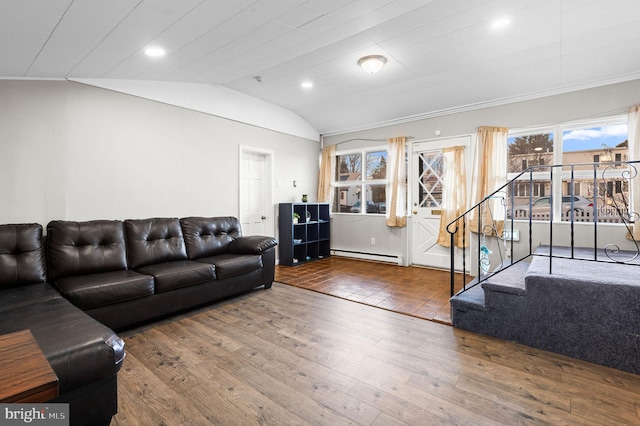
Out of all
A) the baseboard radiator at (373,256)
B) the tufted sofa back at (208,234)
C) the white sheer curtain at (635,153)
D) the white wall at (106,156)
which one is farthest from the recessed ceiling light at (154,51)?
the white sheer curtain at (635,153)

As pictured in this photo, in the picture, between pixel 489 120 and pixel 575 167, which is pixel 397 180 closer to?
pixel 489 120

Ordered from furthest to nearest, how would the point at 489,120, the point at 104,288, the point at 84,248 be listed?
the point at 489,120 → the point at 84,248 → the point at 104,288

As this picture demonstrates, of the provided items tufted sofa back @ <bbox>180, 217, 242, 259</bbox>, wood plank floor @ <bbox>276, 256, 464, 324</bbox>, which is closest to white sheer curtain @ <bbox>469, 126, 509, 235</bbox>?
wood plank floor @ <bbox>276, 256, 464, 324</bbox>

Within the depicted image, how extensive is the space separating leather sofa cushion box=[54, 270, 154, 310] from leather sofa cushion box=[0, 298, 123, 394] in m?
0.51

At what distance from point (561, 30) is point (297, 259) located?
4.75 meters

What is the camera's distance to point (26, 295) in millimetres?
2379

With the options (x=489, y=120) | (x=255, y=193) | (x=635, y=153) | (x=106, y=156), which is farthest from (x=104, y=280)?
(x=635, y=153)

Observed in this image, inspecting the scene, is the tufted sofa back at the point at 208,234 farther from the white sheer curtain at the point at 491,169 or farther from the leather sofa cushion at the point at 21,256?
the white sheer curtain at the point at 491,169

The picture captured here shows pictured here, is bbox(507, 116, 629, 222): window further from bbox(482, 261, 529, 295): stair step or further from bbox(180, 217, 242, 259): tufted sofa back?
bbox(180, 217, 242, 259): tufted sofa back

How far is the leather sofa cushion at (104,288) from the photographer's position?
8.22 ft

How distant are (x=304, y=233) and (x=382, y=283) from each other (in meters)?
2.00

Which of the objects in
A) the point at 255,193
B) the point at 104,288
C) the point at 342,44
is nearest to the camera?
the point at 104,288

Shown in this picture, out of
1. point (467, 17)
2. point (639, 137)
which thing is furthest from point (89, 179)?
point (639, 137)

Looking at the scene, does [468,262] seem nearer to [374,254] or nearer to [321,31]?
[374,254]
